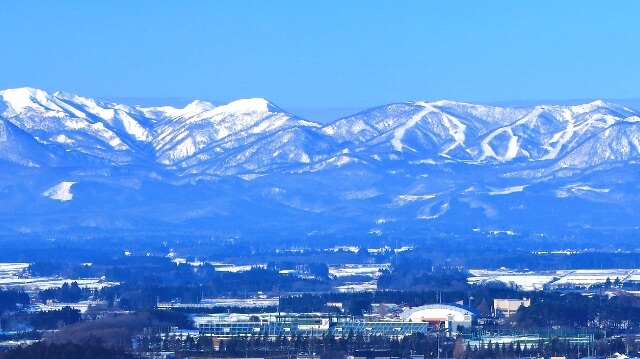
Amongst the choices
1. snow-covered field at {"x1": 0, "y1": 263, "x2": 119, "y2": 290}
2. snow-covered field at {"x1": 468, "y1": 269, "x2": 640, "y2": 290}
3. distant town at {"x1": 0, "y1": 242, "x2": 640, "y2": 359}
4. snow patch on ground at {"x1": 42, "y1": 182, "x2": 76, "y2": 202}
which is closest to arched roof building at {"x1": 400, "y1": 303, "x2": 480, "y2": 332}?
distant town at {"x1": 0, "y1": 242, "x2": 640, "y2": 359}

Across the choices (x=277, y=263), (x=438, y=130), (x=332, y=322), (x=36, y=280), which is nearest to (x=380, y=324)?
(x=332, y=322)

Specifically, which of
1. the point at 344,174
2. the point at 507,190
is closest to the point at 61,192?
the point at 344,174

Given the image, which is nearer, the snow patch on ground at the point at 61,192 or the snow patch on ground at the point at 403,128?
the snow patch on ground at the point at 61,192

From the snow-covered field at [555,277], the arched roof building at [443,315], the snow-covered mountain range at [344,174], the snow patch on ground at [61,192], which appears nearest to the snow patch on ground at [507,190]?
the snow-covered mountain range at [344,174]

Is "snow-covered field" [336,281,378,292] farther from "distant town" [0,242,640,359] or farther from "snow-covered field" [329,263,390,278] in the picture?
"snow-covered field" [329,263,390,278]

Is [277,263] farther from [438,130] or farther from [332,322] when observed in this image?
[438,130]

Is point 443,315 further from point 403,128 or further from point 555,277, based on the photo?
point 403,128

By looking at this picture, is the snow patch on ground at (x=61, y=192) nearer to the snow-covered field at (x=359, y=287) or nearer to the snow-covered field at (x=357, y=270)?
the snow-covered field at (x=357, y=270)
